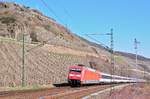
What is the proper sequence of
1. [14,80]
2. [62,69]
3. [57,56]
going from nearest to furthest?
[14,80], [62,69], [57,56]

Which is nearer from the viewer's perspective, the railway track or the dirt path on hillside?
the dirt path on hillside

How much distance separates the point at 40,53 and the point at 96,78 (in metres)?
16.0

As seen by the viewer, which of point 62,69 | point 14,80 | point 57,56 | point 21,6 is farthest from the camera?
point 21,6

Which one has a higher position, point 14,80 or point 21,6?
point 21,6

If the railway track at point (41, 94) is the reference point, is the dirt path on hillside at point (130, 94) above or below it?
above

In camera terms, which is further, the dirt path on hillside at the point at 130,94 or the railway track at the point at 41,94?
Result: the railway track at the point at 41,94

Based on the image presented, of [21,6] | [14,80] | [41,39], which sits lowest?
[14,80]

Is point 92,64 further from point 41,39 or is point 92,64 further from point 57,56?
point 57,56

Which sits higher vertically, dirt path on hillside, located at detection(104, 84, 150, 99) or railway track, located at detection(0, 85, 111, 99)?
dirt path on hillside, located at detection(104, 84, 150, 99)

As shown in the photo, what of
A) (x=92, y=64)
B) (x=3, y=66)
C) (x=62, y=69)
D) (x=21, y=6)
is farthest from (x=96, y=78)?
(x=21, y=6)

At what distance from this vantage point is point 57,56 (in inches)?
4038

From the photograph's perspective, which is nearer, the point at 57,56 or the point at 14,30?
the point at 57,56

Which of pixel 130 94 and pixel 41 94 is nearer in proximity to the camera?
pixel 130 94

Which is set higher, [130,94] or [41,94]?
[130,94]
